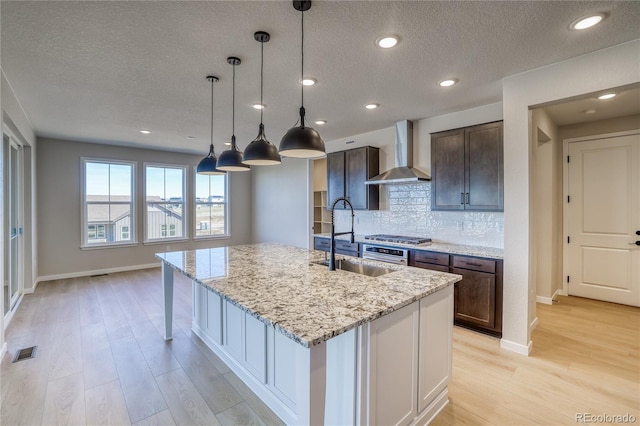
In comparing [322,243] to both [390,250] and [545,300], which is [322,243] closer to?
[390,250]

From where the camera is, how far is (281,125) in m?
4.47

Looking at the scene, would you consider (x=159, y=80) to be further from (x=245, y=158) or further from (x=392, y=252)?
(x=392, y=252)

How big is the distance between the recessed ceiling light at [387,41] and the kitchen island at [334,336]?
5.54ft

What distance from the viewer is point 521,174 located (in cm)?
272

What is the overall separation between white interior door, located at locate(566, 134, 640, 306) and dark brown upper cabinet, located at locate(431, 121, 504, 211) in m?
2.08

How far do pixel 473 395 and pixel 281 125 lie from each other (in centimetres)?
388

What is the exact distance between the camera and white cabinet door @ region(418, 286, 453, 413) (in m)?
1.81

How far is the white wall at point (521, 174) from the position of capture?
2.50 meters

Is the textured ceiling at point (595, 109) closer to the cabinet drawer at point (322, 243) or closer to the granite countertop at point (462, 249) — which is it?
the granite countertop at point (462, 249)

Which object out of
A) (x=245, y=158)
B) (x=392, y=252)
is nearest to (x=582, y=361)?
(x=392, y=252)

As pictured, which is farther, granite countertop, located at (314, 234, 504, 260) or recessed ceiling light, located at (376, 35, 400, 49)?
granite countertop, located at (314, 234, 504, 260)

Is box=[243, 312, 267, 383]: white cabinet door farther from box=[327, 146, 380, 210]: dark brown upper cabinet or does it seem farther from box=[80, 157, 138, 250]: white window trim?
box=[80, 157, 138, 250]: white window trim

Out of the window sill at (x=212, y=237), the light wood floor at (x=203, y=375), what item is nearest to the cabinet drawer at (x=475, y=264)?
the light wood floor at (x=203, y=375)

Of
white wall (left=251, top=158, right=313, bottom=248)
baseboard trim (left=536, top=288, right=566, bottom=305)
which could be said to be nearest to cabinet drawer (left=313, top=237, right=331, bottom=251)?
white wall (left=251, top=158, right=313, bottom=248)
